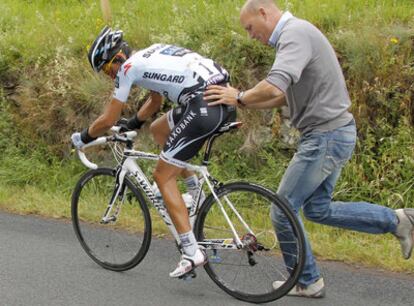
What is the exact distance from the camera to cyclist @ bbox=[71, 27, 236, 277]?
14.5ft

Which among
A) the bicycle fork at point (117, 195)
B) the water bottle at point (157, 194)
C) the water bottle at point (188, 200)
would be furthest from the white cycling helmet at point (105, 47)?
the water bottle at point (188, 200)

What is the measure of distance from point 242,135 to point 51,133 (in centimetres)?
265

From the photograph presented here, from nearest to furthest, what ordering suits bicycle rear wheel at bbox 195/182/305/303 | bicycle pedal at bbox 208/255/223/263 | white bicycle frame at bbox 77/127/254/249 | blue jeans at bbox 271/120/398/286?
blue jeans at bbox 271/120/398/286, bicycle rear wheel at bbox 195/182/305/303, white bicycle frame at bbox 77/127/254/249, bicycle pedal at bbox 208/255/223/263

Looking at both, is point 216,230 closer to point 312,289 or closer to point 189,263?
point 189,263

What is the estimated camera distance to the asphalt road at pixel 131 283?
453cm

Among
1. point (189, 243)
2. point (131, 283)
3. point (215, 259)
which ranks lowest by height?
point (131, 283)

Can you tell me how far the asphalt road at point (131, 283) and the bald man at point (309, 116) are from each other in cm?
29

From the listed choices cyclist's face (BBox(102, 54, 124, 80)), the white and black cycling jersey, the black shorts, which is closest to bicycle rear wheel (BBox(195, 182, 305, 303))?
the black shorts

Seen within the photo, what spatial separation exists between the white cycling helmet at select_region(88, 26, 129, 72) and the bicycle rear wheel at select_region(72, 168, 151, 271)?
2.94 feet

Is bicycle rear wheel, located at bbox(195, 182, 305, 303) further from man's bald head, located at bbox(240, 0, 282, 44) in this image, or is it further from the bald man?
man's bald head, located at bbox(240, 0, 282, 44)

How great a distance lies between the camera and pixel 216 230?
4.67 metres

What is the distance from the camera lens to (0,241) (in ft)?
19.3

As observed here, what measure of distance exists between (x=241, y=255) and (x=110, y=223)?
4.02ft

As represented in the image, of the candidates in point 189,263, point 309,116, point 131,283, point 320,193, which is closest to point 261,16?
point 309,116
